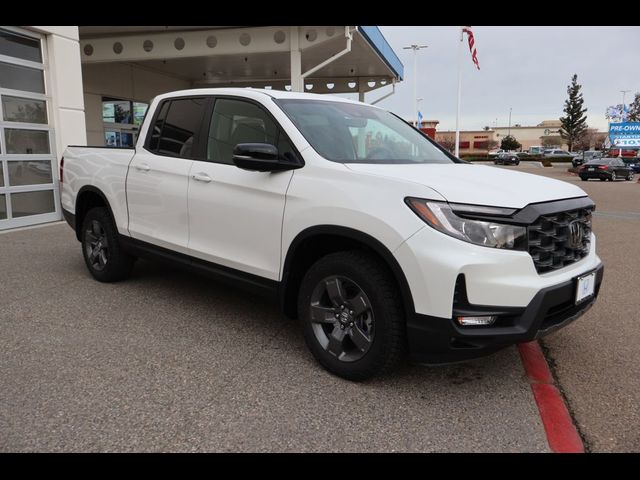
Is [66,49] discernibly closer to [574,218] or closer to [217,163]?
[217,163]

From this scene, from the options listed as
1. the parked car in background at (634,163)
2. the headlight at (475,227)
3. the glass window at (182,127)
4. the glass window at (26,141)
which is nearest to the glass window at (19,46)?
the glass window at (26,141)

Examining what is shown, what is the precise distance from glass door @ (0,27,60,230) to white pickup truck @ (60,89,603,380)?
5.21 meters

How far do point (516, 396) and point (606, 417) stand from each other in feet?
1.60

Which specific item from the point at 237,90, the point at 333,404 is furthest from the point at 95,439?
the point at 237,90

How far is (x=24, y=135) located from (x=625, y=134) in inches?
1628

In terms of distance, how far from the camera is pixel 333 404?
3070mm

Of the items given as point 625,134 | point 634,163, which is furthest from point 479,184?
point 625,134

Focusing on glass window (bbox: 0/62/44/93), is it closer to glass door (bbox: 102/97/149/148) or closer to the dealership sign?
glass door (bbox: 102/97/149/148)

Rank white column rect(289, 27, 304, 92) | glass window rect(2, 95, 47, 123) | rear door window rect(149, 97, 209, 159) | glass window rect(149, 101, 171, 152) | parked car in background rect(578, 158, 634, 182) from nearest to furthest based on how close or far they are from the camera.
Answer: rear door window rect(149, 97, 209, 159)
glass window rect(149, 101, 171, 152)
glass window rect(2, 95, 47, 123)
white column rect(289, 27, 304, 92)
parked car in background rect(578, 158, 634, 182)

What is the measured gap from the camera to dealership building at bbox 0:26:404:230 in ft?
29.5

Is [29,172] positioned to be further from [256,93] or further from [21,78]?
[256,93]

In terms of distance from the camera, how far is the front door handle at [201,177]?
4043 mm

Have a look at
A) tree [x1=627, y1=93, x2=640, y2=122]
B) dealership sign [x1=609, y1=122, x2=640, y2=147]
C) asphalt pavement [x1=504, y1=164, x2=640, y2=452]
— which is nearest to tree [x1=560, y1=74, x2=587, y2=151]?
tree [x1=627, y1=93, x2=640, y2=122]

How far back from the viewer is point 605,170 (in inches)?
1124
